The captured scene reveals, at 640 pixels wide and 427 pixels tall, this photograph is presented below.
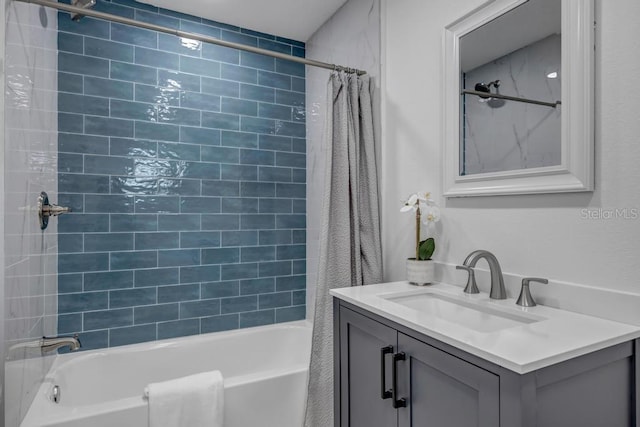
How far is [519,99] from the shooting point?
1.27 meters

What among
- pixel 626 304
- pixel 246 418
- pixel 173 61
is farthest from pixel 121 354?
pixel 626 304

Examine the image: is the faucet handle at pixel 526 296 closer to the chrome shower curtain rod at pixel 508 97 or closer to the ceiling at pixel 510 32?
the chrome shower curtain rod at pixel 508 97

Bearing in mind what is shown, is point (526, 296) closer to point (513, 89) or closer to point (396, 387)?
point (396, 387)

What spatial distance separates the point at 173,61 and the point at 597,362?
253 cm

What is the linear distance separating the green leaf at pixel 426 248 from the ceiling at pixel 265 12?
1628mm

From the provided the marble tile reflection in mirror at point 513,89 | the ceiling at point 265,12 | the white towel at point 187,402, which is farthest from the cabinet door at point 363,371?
the ceiling at point 265,12

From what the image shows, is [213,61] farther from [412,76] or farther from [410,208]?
[410,208]

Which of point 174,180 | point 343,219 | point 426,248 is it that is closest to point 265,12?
point 174,180

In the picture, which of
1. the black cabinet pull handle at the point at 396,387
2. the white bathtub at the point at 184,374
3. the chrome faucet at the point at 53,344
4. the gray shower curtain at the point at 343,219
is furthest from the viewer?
the gray shower curtain at the point at 343,219

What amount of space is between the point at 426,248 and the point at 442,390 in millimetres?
662

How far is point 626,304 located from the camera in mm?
969

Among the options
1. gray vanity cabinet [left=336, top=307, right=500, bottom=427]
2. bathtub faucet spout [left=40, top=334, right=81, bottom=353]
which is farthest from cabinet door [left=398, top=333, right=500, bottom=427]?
bathtub faucet spout [left=40, top=334, right=81, bottom=353]

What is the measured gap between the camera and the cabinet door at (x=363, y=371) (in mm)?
1180

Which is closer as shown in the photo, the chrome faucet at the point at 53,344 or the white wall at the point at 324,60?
the chrome faucet at the point at 53,344
